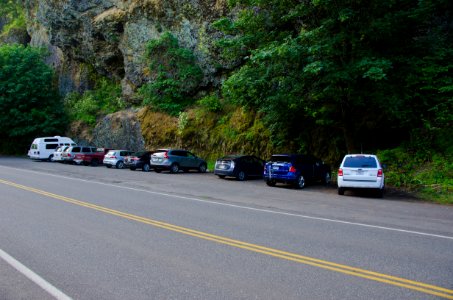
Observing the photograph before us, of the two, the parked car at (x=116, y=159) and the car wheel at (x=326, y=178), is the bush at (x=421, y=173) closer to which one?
the car wheel at (x=326, y=178)

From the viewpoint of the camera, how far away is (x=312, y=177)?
64.3ft

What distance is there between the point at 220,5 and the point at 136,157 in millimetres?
16024

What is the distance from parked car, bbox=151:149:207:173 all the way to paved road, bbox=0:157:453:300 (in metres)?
14.1

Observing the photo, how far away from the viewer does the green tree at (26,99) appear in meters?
45.1

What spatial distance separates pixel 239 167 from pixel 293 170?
4.59 meters

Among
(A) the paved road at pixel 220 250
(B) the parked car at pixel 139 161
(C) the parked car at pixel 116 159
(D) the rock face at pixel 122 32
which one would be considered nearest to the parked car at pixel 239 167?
(B) the parked car at pixel 139 161

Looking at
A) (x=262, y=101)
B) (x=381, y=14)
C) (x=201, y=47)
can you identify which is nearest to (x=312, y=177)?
(x=262, y=101)

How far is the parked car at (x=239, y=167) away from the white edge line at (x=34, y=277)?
16.2 meters

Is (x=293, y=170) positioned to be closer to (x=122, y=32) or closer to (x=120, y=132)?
(x=120, y=132)

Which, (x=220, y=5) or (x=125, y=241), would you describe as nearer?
(x=125, y=241)

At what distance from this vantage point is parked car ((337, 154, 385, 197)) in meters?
15.3

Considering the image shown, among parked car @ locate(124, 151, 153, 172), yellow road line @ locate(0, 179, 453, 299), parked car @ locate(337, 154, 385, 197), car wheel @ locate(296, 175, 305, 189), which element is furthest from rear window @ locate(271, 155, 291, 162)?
parked car @ locate(124, 151, 153, 172)

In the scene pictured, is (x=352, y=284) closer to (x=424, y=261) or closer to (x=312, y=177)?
(x=424, y=261)

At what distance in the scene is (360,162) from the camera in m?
15.7
